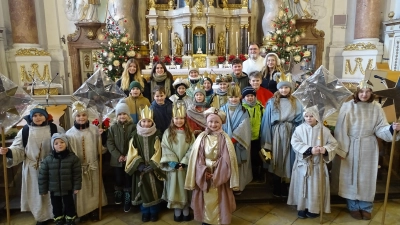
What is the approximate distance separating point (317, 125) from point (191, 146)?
1404 millimetres

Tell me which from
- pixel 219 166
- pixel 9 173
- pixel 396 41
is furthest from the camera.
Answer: pixel 396 41

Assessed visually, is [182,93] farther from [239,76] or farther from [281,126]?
[281,126]

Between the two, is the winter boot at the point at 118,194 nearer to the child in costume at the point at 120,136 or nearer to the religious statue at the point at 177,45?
the child in costume at the point at 120,136

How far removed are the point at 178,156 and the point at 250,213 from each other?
Answer: 1203 mm

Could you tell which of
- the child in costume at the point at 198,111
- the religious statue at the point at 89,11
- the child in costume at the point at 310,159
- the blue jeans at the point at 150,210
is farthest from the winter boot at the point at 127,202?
the religious statue at the point at 89,11

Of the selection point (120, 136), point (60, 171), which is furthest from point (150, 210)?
point (60, 171)

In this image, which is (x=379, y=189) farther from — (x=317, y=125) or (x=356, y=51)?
(x=356, y=51)

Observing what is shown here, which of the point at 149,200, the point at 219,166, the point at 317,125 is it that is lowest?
the point at 149,200

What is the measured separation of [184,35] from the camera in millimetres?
9062

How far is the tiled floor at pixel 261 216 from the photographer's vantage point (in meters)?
3.50

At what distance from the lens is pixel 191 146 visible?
331 centimetres

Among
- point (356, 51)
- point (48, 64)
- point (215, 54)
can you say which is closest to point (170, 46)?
point (215, 54)

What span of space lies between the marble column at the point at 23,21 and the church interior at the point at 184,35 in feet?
0.08

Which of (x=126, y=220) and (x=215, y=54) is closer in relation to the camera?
(x=126, y=220)
